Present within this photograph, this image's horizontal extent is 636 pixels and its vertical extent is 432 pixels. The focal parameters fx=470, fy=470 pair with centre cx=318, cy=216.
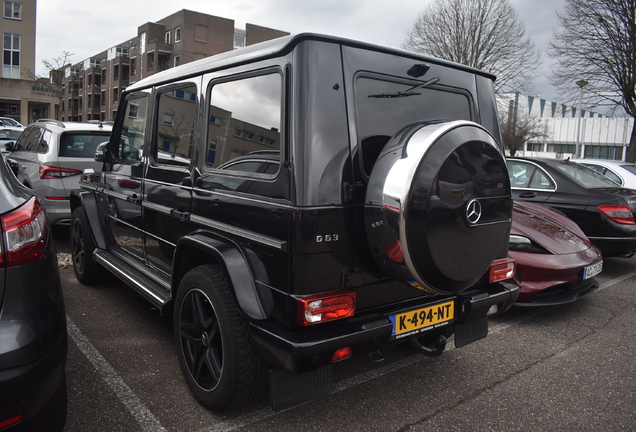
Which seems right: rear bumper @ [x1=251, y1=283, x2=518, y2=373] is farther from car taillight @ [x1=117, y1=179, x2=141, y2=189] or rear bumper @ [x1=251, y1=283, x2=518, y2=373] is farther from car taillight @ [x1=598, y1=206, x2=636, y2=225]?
car taillight @ [x1=598, y1=206, x2=636, y2=225]

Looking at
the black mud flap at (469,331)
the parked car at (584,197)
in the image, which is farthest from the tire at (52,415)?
the parked car at (584,197)

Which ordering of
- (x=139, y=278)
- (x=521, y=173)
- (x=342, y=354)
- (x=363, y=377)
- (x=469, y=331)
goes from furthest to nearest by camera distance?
(x=521, y=173)
(x=139, y=278)
(x=363, y=377)
(x=469, y=331)
(x=342, y=354)

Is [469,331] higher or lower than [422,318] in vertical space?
lower

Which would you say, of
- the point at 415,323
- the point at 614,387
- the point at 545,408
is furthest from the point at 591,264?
the point at 415,323

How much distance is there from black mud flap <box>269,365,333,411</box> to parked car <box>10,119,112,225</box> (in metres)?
4.83

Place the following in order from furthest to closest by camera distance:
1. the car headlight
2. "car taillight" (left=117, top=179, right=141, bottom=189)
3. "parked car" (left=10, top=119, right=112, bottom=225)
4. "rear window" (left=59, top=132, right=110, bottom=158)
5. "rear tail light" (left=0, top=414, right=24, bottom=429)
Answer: "rear window" (left=59, top=132, right=110, bottom=158) → "parked car" (left=10, top=119, right=112, bottom=225) → the car headlight → "car taillight" (left=117, top=179, right=141, bottom=189) → "rear tail light" (left=0, top=414, right=24, bottom=429)

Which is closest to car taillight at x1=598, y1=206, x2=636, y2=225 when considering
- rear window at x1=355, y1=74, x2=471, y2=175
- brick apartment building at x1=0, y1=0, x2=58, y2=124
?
rear window at x1=355, y1=74, x2=471, y2=175

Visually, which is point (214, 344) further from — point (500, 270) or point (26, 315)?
point (500, 270)

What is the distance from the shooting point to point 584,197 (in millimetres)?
6020

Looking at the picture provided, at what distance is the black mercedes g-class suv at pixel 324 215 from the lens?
2.20 meters

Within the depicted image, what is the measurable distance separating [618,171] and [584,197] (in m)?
3.53

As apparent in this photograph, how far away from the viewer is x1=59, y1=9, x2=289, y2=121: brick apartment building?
53156 millimetres

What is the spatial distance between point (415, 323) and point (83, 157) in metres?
5.33

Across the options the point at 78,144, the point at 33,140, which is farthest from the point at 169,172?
the point at 33,140
